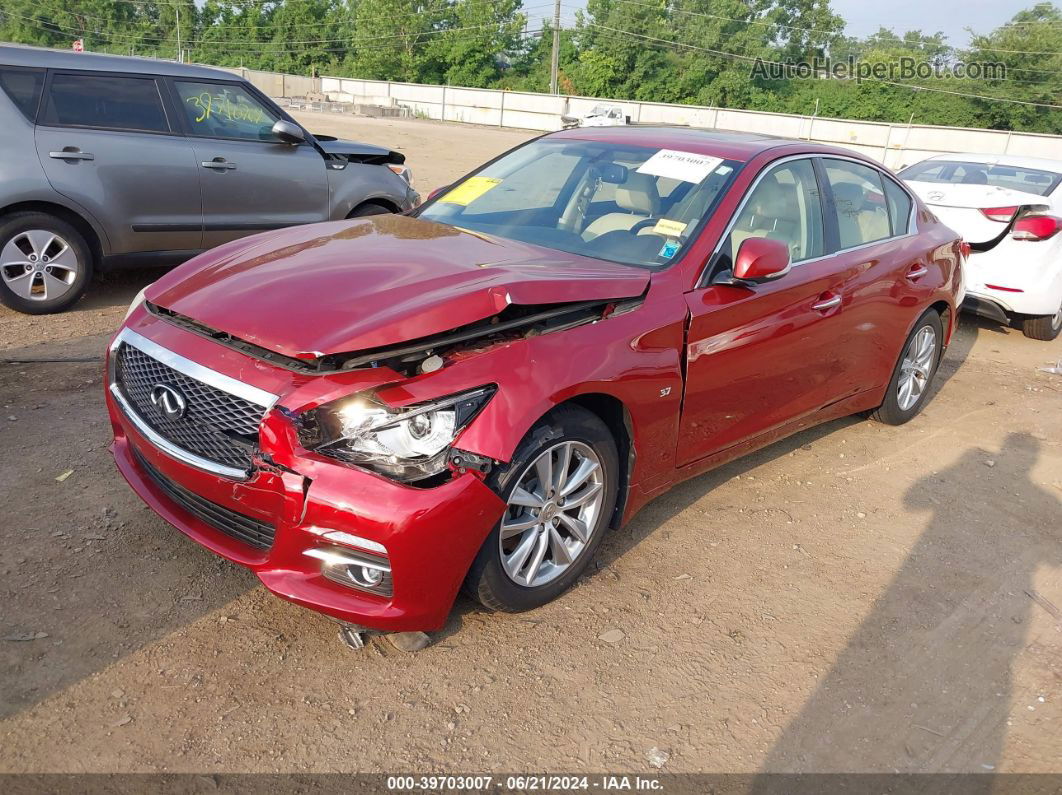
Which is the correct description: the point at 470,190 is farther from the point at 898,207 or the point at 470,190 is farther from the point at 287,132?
the point at 287,132

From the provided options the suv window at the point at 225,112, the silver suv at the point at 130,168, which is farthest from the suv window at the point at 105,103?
the suv window at the point at 225,112

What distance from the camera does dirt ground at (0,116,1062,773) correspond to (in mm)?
2621

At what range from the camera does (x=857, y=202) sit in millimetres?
4727

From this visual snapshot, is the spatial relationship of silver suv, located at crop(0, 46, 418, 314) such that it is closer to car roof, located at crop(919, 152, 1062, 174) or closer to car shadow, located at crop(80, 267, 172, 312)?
car shadow, located at crop(80, 267, 172, 312)

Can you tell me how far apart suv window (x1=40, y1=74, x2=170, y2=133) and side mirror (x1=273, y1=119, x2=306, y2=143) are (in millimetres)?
877

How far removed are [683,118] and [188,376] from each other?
4759 cm

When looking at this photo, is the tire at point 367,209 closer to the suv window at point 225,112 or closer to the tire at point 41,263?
the suv window at point 225,112

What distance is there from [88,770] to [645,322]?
7.68 feet

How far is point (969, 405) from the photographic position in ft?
20.2

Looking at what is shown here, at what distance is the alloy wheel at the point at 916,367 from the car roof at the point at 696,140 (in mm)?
1273

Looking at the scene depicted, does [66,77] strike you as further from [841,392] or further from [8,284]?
[841,392]

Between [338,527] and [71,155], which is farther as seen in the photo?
[71,155]

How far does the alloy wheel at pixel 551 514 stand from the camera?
10.0ft

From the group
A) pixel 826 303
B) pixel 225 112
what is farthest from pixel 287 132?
pixel 826 303
